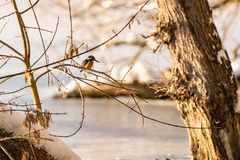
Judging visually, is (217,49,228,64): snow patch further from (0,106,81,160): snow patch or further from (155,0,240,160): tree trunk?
(0,106,81,160): snow patch

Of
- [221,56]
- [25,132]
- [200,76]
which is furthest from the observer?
[221,56]

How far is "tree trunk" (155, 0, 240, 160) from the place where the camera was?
12.3 feet

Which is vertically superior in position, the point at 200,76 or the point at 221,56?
the point at 221,56

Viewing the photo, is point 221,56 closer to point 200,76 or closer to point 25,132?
point 200,76

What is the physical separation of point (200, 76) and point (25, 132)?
3.94ft

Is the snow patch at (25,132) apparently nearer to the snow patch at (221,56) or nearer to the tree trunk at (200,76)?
the tree trunk at (200,76)

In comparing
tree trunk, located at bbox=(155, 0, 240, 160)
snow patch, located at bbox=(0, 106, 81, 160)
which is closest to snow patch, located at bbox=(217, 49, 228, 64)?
tree trunk, located at bbox=(155, 0, 240, 160)

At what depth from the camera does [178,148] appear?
5.87 m

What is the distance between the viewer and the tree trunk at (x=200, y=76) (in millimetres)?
3748

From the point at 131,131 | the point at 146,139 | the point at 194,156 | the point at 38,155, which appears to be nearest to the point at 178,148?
the point at 146,139

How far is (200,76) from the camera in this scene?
375 cm

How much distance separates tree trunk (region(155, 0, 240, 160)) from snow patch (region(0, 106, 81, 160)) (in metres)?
0.82

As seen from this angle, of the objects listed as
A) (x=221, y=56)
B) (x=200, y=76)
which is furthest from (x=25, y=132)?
(x=221, y=56)

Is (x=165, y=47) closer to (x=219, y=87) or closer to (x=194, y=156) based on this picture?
(x=219, y=87)
